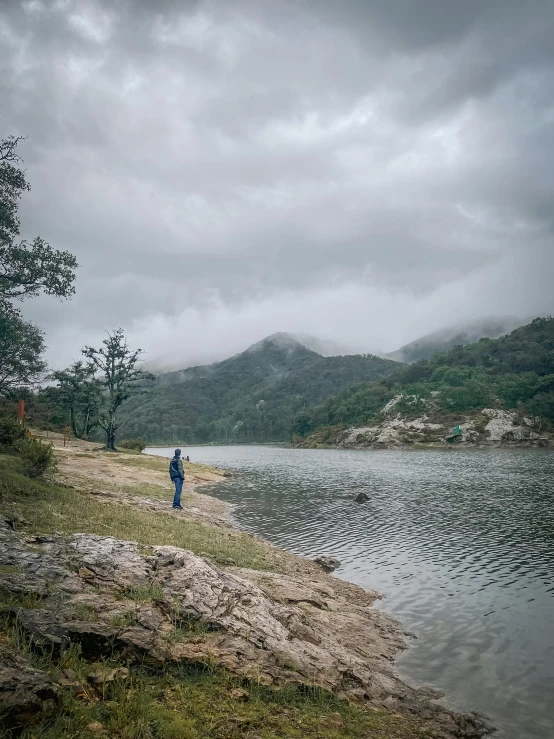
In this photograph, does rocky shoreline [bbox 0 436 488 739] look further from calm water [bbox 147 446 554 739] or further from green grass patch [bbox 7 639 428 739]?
calm water [bbox 147 446 554 739]

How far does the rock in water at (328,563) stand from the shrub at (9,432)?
21051 millimetres

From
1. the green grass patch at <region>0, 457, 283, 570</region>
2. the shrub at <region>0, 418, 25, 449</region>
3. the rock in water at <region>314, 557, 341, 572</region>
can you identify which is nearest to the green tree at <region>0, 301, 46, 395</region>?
the shrub at <region>0, 418, 25, 449</region>

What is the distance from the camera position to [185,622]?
1032 centimetres

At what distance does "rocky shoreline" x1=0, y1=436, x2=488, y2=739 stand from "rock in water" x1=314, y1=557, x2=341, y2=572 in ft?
22.4

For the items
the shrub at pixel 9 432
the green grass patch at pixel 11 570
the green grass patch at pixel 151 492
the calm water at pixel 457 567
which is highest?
the shrub at pixel 9 432

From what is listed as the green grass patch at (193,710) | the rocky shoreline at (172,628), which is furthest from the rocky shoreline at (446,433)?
the green grass patch at (193,710)

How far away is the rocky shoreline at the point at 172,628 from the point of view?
8.26 metres

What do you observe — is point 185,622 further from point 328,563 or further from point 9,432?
point 9,432

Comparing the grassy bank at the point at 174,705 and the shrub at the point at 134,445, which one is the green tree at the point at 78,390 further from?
the grassy bank at the point at 174,705

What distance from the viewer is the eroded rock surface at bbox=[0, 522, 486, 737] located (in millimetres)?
8969

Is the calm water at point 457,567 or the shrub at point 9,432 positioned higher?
the shrub at point 9,432

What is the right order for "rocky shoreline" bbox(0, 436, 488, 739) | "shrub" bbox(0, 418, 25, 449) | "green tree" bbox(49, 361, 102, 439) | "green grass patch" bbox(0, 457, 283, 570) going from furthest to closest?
1. "green tree" bbox(49, 361, 102, 439)
2. "shrub" bbox(0, 418, 25, 449)
3. "green grass patch" bbox(0, 457, 283, 570)
4. "rocky shoreline" bbox(0, 436, 488, 739)

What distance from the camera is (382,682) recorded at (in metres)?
11.2

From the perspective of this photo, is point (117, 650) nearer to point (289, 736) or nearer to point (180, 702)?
point (180, 702)
